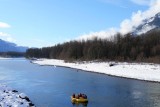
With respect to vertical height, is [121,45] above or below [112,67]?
above

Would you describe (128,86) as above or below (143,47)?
below

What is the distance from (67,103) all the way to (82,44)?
119167 millimetres

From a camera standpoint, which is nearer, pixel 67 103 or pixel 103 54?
pixel 67 103

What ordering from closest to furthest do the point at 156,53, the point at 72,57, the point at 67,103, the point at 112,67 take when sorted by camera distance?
the point at 67,103 → the point at 112,67 → the point at 156,53 → the point at 72,57

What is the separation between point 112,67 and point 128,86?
95.3ft

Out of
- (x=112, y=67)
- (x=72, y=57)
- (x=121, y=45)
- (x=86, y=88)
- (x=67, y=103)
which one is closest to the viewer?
(x=67, y=103)

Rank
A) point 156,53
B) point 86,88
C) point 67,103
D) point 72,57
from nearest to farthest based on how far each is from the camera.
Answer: point 67,103
point 86,88
point 156,53
point 72,57

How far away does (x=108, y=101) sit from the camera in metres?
35.6

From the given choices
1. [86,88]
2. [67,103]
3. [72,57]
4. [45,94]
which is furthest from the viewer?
[72,57]

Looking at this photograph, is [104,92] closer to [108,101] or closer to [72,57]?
[108,101]

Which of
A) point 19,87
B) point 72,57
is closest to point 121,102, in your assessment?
point 19,87

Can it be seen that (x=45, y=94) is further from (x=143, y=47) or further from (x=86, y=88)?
(x=143, y=47)

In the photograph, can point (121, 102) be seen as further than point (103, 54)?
No

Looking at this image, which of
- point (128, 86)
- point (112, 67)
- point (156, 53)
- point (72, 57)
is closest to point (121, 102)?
point (128, 86)
